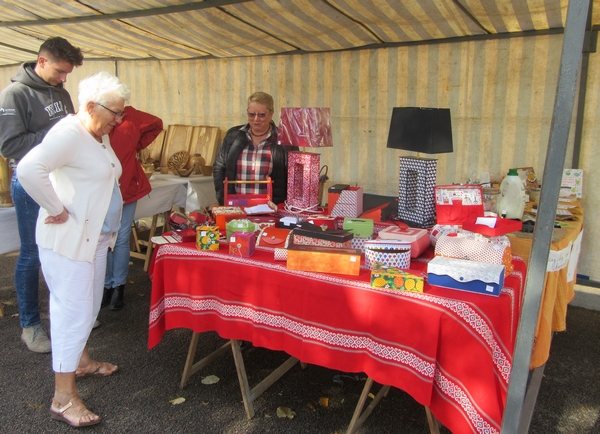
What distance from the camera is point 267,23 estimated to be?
424 cm

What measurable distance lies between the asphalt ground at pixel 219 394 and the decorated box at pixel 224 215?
0.96 metres

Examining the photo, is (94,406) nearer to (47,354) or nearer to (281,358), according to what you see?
(47,354)

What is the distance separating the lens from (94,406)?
2.61 m

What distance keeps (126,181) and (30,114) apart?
86 centimetres

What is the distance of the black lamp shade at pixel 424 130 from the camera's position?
2.80 metres

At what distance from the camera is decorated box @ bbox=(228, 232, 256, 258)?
7.50ft

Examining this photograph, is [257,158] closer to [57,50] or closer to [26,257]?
[57,50]

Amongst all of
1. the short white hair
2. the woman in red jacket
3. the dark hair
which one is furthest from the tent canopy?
the short white hair

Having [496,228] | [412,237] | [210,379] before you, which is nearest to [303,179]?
[412,237]

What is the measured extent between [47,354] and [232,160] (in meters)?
1.85

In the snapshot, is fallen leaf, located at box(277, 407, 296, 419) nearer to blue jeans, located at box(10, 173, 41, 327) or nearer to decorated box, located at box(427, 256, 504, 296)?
decorated box, located at box(427, 256, 504, 296)

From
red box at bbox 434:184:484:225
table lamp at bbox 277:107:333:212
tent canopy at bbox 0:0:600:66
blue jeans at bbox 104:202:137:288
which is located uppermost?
tent canopy at bbox 0:0:600:66

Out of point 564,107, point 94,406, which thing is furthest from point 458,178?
point 94,406

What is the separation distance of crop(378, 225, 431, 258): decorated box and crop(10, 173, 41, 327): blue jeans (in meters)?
2.17
